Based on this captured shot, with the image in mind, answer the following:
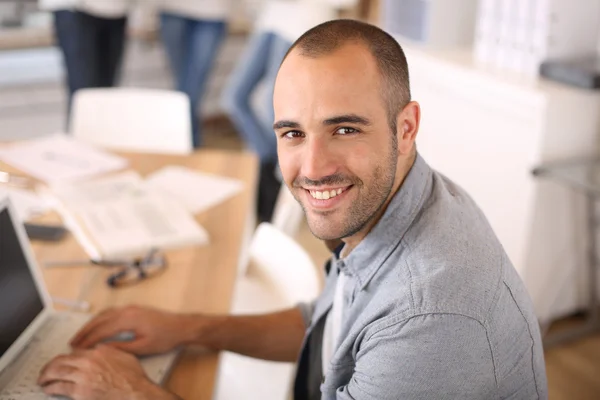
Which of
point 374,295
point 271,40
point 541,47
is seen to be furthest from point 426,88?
point 374,295

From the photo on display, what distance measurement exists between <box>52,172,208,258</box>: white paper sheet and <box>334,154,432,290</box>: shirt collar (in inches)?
27.9

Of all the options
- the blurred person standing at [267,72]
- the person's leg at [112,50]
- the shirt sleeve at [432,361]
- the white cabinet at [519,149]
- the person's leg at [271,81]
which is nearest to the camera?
the shirt sleeve at [432,361]

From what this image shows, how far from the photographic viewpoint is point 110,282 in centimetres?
146

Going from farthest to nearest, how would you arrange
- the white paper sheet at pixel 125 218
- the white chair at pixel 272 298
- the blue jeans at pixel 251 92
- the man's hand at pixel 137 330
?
1. the blue jeans at pixel 251 92
2. the white paper sheet at pixel 125 218
3. the white chair at pixel 272 298
4. the man's hand at pixel 137 330

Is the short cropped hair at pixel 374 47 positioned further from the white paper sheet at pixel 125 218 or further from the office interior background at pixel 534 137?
the office interior background at pixel 534 137

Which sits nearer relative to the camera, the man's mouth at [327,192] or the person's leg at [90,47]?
the man's mouth at [327,192]

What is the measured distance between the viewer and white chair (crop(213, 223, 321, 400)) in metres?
1.51

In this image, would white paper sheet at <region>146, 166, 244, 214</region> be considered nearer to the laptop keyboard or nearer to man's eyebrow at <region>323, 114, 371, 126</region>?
the laptop keyboard

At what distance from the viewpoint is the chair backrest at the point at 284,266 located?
1511 millimetres

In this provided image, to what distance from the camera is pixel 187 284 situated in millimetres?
1495

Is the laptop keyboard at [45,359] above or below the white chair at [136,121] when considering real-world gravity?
below

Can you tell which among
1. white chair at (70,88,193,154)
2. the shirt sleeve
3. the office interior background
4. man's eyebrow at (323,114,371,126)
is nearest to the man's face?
man's eyebrow at (323,114,371,126)

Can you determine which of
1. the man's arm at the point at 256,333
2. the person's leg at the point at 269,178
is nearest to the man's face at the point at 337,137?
the man's arm at the point at 256,333

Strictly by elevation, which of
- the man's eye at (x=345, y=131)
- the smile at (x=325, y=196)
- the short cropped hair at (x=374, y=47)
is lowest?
the smile at (x=325, y=196)
